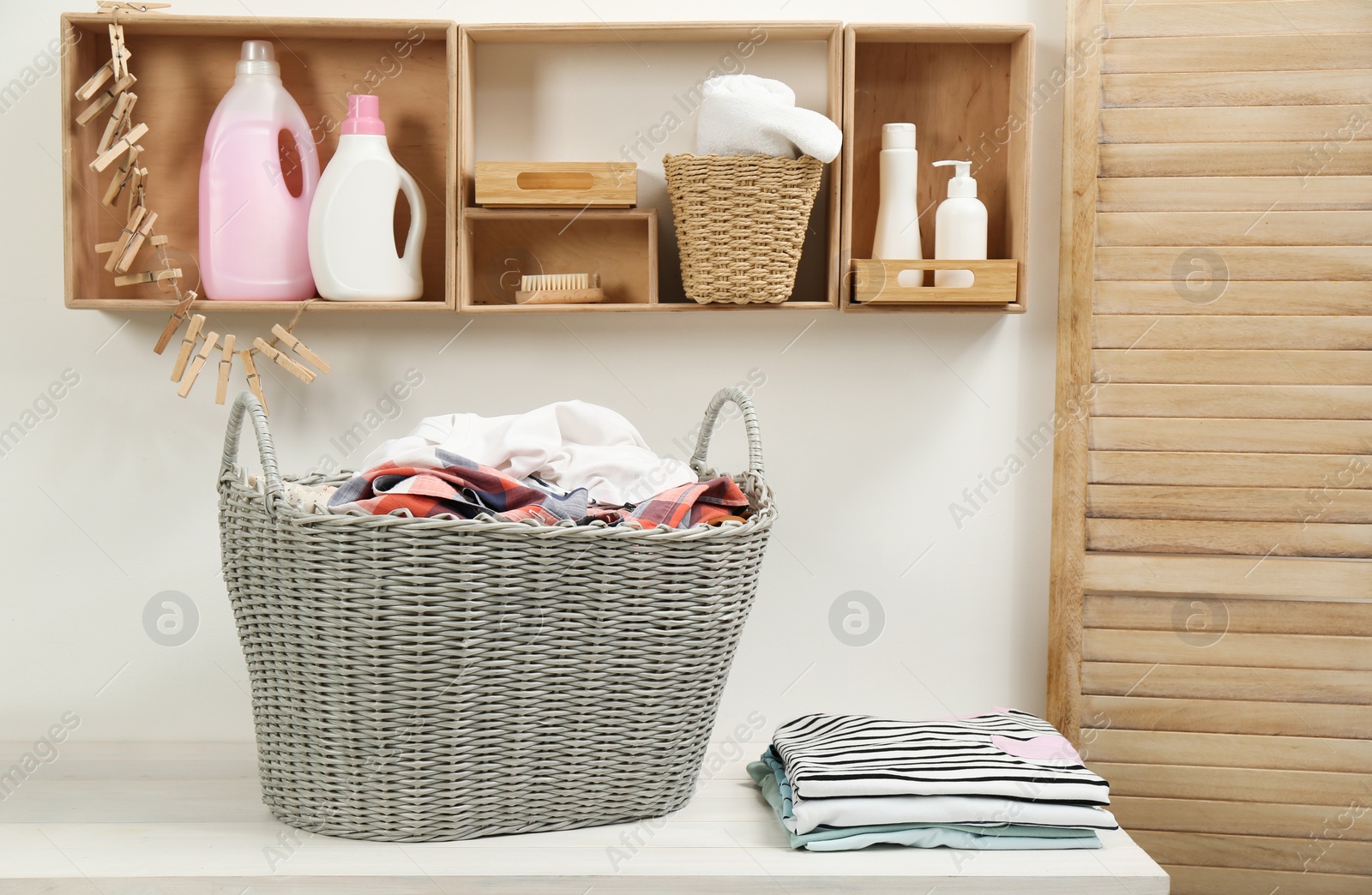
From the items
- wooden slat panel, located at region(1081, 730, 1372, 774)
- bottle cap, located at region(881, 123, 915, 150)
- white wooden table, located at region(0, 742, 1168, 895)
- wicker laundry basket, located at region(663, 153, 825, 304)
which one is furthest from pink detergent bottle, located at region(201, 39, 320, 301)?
wooden slat panel, located at region(1081, 730, 1372, 774)

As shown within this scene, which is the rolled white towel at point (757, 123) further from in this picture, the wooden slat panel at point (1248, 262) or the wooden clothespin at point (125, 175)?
the wooden clothespin at point (125, 175)

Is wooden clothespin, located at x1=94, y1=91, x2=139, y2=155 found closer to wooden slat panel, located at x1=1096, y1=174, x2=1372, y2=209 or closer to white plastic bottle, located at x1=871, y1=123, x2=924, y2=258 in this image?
white plastic bottle, located at x1=871, y1=123, x2=924, y2=258

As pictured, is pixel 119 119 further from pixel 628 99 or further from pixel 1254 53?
pixel 1254 53

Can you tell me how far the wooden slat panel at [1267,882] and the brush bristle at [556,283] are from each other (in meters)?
1.09

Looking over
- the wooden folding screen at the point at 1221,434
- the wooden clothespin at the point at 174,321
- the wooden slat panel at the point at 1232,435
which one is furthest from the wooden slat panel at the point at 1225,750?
the wooden clothespin at the point at 174,321

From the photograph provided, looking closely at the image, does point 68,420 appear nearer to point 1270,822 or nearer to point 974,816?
point 974,816

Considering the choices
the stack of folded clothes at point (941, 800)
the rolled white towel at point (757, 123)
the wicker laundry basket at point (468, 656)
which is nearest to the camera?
the wicker laundry basket at point (468, 656)

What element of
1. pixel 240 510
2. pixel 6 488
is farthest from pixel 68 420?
pixel 240 510

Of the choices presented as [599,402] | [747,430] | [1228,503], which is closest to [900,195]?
[747,430]

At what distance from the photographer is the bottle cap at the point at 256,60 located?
1.20 meters

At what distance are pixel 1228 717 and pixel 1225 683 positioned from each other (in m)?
0.04

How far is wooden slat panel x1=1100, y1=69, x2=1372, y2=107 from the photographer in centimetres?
123

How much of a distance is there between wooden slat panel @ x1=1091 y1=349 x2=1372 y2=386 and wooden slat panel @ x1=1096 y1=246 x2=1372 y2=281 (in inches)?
3.8

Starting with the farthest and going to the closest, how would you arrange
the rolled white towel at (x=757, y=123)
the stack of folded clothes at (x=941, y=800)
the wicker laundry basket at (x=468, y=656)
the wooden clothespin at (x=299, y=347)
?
the wooden clothespin at (x=299, y=347), the rolled white towel at (x=757, y=123), the stack of folded clothes at (x=941, y=800), the wicker laundry basket at (x=468, y=656)
